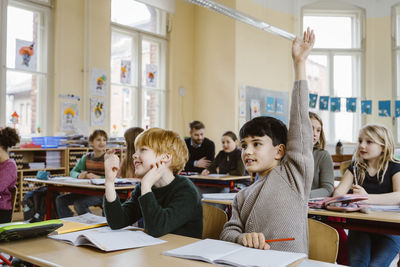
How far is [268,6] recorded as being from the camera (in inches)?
325

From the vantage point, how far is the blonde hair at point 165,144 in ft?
5.42

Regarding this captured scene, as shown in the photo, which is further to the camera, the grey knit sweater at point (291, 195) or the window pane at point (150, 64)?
the window pane at point (150, 64)

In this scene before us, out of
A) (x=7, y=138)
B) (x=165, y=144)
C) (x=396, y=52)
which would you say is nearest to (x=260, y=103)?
(x=396, y=52)

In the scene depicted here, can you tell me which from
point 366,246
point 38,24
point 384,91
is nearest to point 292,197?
point 366,246

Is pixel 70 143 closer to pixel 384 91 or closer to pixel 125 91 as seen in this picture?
pixel 125 91

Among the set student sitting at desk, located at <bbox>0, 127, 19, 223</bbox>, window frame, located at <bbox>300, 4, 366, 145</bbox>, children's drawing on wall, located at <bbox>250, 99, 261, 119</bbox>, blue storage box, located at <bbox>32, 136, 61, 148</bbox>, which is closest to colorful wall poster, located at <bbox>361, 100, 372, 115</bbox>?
window frame, located at <bbox>300, 4, 366, 145</bbox>

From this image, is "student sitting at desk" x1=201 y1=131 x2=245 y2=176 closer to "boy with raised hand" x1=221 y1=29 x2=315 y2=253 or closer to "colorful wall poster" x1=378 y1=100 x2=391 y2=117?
"boy with raised hand" x1=221 y1=29 x2=315 y2=253

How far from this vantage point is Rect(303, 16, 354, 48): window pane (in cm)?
891

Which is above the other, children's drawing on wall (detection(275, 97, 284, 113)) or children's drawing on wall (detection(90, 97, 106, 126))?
children's drawing on wall (detection(275, 97, 284, 113))

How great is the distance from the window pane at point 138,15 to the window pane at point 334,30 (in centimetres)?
333

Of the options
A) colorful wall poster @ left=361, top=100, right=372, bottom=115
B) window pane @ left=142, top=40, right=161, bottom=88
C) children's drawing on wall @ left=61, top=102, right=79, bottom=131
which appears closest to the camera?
children's drawing on wall @ left=61, top=102, right=79, bottom=131

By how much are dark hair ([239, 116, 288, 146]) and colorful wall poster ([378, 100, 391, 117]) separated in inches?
297

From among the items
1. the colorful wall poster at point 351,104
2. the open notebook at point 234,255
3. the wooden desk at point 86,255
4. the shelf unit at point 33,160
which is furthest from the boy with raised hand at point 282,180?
the colorful wall poster at point 351,104

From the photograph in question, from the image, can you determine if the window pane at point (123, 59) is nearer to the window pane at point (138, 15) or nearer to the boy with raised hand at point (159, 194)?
the window pane at point (138, 15)
